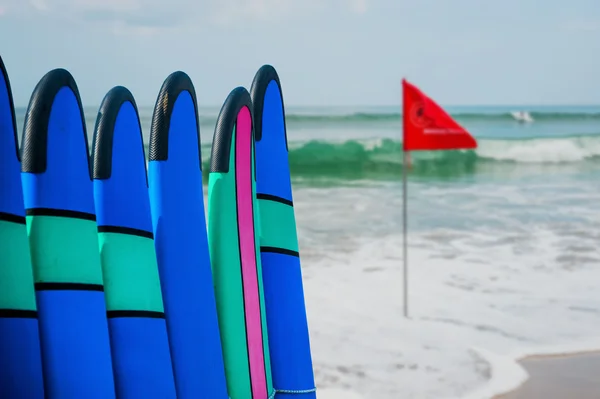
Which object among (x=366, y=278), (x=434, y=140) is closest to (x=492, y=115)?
(x=366, y=278)

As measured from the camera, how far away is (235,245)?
4.58ft

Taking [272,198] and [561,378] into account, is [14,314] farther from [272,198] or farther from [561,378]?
[561,378]

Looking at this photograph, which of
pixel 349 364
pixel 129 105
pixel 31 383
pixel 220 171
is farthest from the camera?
pixel 349 364

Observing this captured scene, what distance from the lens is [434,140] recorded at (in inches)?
146

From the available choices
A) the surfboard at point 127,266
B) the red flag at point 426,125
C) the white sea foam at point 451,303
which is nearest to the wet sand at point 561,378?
the white sea foam at point 451,303

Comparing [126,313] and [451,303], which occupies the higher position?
[126,313]

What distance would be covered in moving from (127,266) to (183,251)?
11cm

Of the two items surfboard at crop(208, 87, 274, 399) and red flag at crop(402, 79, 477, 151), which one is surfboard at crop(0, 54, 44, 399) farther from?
red flag at crop(402, 79, 477, 151)

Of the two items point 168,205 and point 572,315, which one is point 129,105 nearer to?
point 168,205

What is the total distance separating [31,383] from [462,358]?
2.79 meters

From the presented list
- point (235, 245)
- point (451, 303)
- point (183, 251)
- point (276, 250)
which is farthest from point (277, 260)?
point (451, 303)

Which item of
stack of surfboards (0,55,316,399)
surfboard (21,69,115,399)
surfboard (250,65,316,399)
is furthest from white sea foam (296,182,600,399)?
surfboard (21,69,115,399)

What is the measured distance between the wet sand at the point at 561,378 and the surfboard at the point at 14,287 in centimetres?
227

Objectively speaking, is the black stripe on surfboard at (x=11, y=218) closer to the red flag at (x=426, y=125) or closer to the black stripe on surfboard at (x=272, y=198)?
the black stripe on surfboard at (x=272, y=198)
